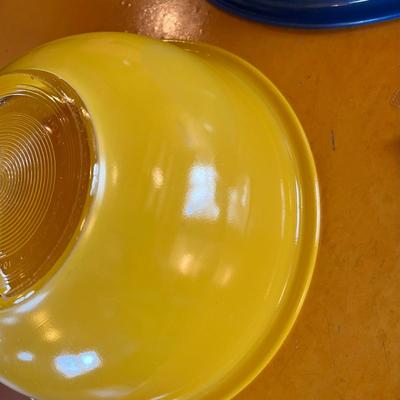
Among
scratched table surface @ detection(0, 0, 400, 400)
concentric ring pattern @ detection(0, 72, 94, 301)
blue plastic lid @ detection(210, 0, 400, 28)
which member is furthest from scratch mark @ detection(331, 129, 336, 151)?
concentric ring pattern @ detection(0, 72, 94, 301)

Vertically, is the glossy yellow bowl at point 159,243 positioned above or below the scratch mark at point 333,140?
below

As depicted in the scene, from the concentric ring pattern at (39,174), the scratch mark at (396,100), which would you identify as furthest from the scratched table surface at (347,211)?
the concentric ring pattern at (39,174)

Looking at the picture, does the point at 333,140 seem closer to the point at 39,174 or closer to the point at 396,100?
the point at 396,100

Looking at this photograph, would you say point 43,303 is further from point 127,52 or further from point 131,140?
point 127,52

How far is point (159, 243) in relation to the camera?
1.93 feet

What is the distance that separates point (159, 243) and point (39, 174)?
165 millimetres

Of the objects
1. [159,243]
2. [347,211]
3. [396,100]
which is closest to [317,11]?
[396,100]

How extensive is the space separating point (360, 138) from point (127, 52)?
1.12 ft

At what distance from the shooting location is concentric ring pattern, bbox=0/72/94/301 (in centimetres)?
58

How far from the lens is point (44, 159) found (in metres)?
0.62

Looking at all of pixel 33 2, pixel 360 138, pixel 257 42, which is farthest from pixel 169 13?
pixel 360 138

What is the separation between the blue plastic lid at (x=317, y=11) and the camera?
0.75 metres

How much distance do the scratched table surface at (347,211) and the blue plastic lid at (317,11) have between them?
0.05 feet

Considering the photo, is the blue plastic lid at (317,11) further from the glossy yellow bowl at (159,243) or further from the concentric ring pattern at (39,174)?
the concentric ring pattern at (39,174)
